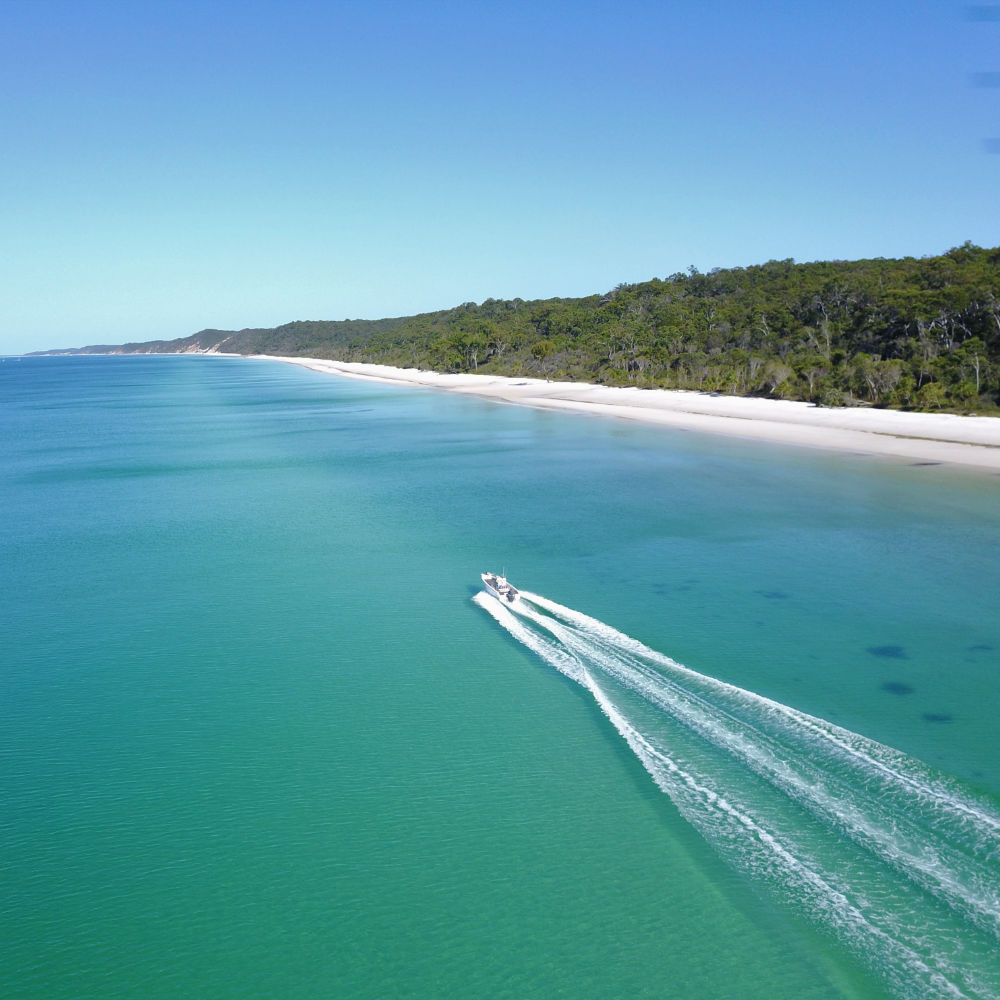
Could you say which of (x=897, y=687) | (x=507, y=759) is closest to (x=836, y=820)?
(x=507, y=759)

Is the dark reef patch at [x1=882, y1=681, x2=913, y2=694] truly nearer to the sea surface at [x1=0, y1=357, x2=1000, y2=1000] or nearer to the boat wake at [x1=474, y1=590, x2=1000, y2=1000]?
the sea surface at [x1=0, y1=357, x2=1000, y2=1000]

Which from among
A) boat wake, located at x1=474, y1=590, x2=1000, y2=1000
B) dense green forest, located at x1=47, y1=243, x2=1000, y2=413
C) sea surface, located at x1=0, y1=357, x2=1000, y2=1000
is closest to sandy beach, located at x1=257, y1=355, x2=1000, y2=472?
dense green forest, located at x1=47, y1=243, x2=1000, y2=413

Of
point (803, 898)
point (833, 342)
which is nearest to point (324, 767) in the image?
point (803, 898)

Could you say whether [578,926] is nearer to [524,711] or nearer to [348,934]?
[348,934]

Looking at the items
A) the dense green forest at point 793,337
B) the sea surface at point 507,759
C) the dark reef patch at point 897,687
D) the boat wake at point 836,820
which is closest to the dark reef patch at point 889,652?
the sea surface at point 507,759

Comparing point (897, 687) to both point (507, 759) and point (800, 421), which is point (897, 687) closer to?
point (507, 759)
